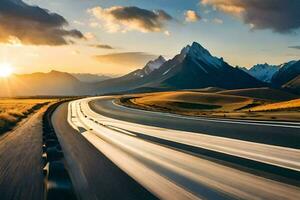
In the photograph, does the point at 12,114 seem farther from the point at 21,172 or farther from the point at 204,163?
the point at 204,163

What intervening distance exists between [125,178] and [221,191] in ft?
9.71

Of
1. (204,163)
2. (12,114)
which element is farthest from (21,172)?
(12,114)

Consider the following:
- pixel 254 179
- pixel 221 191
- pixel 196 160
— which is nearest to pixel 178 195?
pixel 221 191

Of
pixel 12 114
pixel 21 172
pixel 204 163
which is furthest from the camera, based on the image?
pixel 12 114

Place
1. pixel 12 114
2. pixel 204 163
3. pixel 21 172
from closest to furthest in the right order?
pixel 21 172 → pixel 204 163 → pixel 12 114

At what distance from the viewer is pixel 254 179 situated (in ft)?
33.4

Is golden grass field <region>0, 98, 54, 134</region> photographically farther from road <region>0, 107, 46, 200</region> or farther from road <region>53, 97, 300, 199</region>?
road <region>53, 97, 300, 199</region>

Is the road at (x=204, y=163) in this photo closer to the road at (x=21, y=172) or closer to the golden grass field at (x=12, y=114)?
the road at (x=21, y=172)

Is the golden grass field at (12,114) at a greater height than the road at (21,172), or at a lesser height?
lesser

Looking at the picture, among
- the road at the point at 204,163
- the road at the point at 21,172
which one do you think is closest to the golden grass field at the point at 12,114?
the road at the point at 21,172

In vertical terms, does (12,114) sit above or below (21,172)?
below

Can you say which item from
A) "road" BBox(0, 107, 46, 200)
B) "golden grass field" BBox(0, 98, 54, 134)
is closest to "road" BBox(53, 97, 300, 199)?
"road" BBox(0, 107, 46, 200)

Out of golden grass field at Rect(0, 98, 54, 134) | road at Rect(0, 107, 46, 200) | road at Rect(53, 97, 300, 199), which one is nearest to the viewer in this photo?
road at Rect(53, 97, 300, 199)

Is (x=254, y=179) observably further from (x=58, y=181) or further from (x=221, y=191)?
(x=58, y=181)
